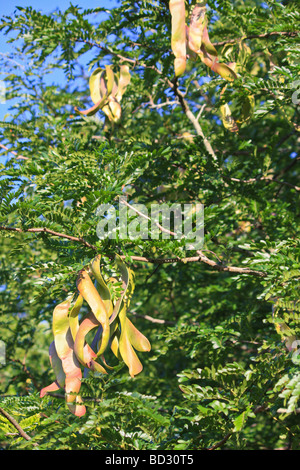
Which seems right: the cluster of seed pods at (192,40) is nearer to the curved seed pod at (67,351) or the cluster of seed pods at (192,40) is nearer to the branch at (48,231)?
the branch at (48,231)

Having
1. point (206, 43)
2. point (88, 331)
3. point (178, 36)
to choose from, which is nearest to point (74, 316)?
point (88, 331)

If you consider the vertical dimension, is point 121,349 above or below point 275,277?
below

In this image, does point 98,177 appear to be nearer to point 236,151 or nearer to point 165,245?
point 165,245

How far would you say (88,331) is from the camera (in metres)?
1.32

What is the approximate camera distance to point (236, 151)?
2479 mm

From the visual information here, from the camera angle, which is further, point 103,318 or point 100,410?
point 100,410

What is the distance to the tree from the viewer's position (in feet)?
4.93

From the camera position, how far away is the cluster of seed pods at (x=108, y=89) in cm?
200

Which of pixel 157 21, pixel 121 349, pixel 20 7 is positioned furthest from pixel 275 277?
pixel 20 7

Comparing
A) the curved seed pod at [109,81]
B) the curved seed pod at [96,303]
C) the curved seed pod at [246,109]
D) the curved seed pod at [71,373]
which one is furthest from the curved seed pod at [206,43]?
the curved seed pod at [71,373]

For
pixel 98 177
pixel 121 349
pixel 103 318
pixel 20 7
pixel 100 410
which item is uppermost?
pixel 20 7

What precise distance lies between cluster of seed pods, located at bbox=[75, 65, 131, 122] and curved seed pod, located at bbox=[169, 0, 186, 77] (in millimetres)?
441

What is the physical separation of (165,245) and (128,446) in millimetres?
724

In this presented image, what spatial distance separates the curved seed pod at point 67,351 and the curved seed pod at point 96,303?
3.5 inches
